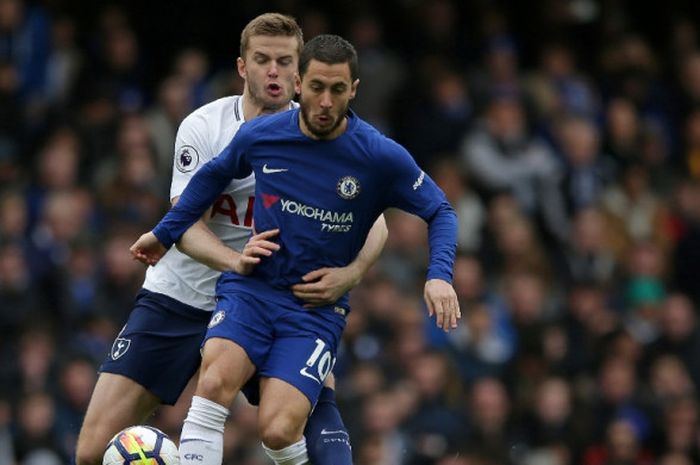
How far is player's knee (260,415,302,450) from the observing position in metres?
8.39

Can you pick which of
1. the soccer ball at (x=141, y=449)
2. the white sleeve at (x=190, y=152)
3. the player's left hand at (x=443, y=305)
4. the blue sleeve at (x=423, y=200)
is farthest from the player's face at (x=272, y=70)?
the soccer ball at (x=141, y=449)

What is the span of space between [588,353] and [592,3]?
5.67 m

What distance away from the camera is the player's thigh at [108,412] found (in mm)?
9352

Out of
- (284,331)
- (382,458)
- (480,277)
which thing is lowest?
(382,458)

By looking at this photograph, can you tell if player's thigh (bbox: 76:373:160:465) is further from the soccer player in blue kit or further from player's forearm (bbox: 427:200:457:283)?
player's forearm (bbox: 427:200:457:283)

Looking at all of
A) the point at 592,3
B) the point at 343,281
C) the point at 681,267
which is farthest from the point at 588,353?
the point at 343,281

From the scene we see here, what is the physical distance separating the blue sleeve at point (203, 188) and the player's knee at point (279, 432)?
112 centimetres

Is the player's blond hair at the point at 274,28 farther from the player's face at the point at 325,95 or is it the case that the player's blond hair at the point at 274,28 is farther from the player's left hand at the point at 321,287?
the player's left hand at the point at 321,287

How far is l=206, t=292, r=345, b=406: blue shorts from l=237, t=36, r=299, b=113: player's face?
1.12 m

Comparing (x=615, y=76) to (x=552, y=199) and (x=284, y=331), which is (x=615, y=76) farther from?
(x=284, y=331)

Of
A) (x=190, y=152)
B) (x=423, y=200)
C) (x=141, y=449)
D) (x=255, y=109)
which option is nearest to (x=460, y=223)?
(x=255, y=109)

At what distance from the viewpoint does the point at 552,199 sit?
16953 millimetres

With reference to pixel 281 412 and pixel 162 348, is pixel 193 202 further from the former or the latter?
pixel 281 412

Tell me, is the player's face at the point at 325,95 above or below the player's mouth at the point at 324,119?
above
